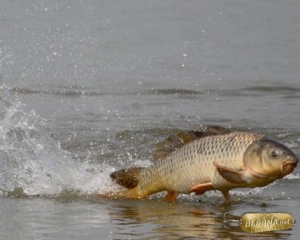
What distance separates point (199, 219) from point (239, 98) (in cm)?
711

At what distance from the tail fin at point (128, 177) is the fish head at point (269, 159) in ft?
3.13

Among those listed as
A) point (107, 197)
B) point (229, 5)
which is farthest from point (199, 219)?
point (229, 5)

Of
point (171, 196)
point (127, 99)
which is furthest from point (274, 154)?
point (127, 99)

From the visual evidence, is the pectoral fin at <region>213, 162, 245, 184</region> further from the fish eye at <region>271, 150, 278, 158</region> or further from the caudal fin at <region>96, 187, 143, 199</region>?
the caudal fin at <region>96, 187, 143, 199</region>

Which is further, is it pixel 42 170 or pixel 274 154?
pixel 42 170

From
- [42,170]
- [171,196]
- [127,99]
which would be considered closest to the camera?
[171,196]

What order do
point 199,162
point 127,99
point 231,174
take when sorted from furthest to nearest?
point 127,99 < point 199,162 < point 231,174

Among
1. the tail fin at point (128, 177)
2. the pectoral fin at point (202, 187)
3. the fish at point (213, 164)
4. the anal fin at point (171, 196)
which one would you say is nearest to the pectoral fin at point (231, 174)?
the fish at point (213, 164)

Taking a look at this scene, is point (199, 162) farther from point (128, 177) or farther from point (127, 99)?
point (127, 99)

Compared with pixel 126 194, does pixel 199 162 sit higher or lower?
higher

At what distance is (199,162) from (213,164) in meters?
0.13

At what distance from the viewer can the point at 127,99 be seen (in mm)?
13141

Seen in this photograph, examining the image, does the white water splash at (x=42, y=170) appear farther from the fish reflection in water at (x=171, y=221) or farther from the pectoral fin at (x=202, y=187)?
the pectoral fin at (x=202, y=187)

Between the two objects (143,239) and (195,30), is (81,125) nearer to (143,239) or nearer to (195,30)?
(143,239)
